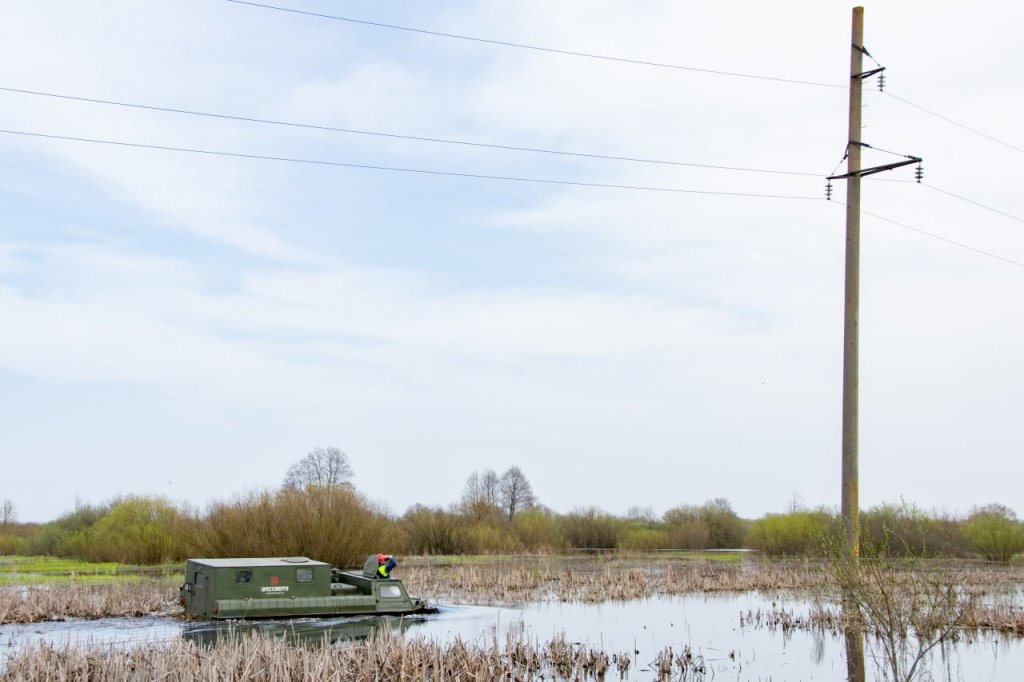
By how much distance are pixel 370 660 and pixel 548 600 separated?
16.0 metres

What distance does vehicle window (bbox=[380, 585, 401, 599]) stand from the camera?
950 inches

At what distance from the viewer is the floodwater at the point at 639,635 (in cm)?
1761

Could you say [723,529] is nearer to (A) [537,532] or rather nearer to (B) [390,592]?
(A) [537,532]

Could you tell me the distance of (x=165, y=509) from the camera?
45438 mm

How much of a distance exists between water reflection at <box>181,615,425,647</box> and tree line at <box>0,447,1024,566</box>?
929 cm

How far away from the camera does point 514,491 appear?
101688mm

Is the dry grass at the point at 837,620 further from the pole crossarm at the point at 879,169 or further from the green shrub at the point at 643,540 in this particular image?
the green shrub at the point at 643,540

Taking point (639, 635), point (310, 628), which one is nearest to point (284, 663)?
point (310, 628)

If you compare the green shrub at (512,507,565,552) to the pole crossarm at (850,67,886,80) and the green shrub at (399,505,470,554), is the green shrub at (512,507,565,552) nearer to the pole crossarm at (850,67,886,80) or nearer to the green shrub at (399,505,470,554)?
the green shrub at (399,505,470,554)

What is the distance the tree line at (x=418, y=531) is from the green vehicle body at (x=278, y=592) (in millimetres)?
10277

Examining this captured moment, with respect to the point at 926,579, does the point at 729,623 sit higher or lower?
lower

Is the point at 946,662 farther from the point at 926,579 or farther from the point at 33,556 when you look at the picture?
the point at 33,556

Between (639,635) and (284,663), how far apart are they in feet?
34.8

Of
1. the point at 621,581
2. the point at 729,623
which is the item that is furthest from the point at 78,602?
the point at 621,581
